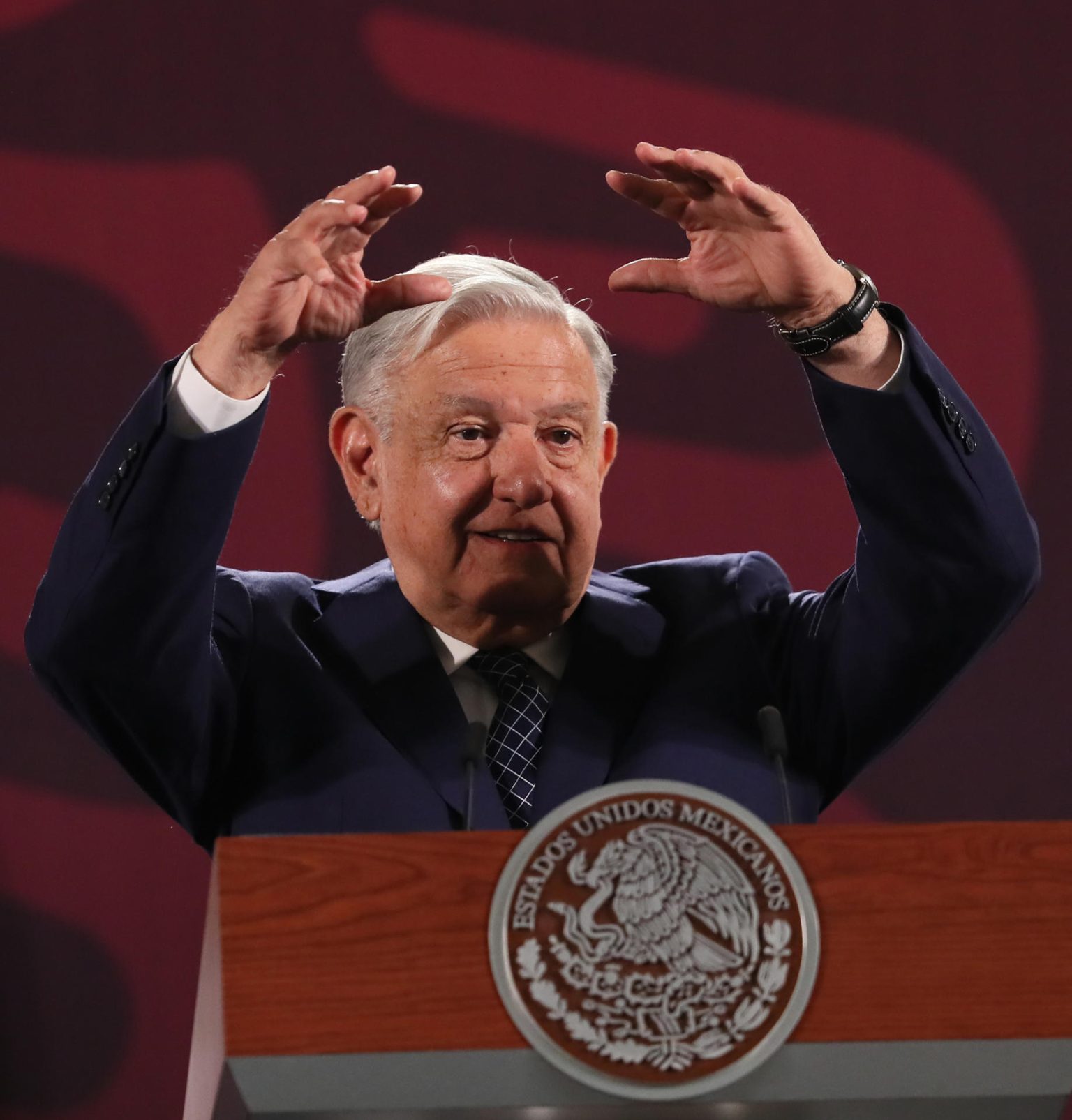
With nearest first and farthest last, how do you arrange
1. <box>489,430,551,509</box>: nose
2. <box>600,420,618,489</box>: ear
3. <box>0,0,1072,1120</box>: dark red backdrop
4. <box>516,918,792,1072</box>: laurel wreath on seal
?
<box>516,918,792,1072</box>: laurel wreath on seal → <box>489,430,551,509</box>: nose → <box>600,420,618,489</box>: ear → <box>0,0,1072,1120</box>: dark red backdrop

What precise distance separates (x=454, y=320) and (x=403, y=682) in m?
0.40

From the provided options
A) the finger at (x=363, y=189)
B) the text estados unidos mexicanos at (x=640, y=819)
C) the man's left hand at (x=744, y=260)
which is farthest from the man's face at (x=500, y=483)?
the text estados unidos mexicanos at (x=640, y=819)

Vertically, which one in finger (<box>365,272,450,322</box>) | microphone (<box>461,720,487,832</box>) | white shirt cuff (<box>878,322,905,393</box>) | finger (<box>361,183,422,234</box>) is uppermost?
white shirt cuff (<box>878,322,905,393</box>)

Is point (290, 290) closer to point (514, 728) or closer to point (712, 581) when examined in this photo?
point (514, 728)

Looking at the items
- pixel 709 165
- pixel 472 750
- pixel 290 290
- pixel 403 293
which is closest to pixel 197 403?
pixel 290 290

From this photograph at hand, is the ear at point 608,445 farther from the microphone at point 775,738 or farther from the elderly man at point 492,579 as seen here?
the microphone at point 775,738

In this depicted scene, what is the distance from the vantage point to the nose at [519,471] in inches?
74.5

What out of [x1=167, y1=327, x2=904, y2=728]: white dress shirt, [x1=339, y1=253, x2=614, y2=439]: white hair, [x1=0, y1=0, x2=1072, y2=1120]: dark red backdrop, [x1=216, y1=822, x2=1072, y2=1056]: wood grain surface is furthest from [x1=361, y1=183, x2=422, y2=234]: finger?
[x1=0, y1=0, x2=1072, y2=1120]: dark red backdrop

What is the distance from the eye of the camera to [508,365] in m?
1.94

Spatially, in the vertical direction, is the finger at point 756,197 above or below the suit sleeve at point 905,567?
above

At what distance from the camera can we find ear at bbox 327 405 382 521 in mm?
2090

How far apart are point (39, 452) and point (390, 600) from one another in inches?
36.9

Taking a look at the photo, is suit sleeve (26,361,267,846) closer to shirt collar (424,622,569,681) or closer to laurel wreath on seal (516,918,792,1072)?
shirt collar (424,622,569,681)

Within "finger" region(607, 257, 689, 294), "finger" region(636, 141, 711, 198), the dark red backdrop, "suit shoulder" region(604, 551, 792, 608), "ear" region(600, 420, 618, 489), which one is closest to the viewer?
"finger" region(636, 141, 711, 198)
